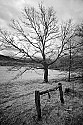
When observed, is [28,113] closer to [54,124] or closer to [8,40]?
[54,124]

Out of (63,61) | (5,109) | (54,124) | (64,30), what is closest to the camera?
(54,124)

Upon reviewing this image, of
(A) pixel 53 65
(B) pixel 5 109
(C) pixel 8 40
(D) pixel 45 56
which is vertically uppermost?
(C) pixel 8 40

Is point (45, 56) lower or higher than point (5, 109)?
higher

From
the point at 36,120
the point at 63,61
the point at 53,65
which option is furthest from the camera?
the point at 53,65

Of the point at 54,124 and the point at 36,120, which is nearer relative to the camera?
the point at 54,124

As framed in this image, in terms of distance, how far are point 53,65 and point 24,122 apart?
39.0ft

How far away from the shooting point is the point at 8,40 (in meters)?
11.4

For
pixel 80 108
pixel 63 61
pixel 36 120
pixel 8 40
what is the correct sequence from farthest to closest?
pixel 63 61 → pixel 8 40 → pixel 80 108 → pixel 36 120

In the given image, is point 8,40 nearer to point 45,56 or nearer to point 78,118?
point 45,56

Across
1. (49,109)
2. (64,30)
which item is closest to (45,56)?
(64,30)

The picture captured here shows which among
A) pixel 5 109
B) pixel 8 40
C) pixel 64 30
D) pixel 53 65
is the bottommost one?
pixel 5 109

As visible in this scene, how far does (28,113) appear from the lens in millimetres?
4668

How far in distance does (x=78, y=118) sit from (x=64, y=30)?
1241 cm

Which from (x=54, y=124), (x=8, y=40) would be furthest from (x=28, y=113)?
(x=8, y=40)
